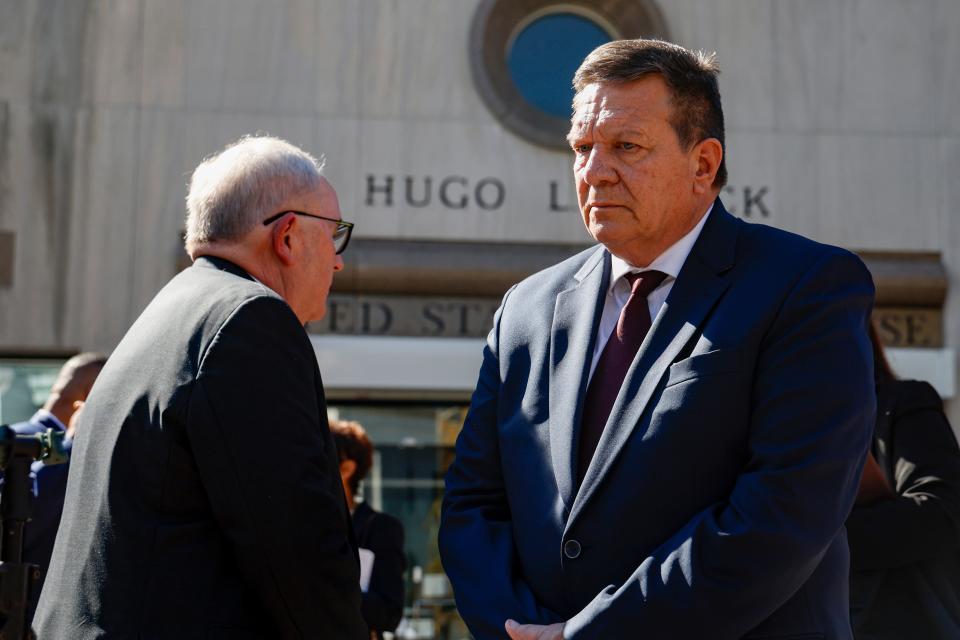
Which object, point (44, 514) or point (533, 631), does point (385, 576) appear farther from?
point (533, 631)

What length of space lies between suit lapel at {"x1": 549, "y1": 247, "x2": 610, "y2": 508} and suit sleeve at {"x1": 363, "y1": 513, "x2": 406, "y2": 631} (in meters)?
2.70

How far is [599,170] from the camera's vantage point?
2852mm

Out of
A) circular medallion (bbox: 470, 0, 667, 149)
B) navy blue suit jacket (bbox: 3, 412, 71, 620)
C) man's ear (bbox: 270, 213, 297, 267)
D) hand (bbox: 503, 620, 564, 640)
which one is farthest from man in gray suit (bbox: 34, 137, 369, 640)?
circular medallion (bbox: 470, 0, 667, 149)

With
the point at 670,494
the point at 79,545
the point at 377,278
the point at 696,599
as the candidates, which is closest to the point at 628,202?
the point at 670,494

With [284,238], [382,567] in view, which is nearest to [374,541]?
[382,567]

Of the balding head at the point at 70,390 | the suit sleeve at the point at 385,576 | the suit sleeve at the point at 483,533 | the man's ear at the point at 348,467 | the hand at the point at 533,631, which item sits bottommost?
the suit sleeve at the point at 385,576

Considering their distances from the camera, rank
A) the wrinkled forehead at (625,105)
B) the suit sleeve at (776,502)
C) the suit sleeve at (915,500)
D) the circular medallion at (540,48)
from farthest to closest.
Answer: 1. the circular medallion at (540,48)
2. the suit sleeve at (915,500)
3. the wrinkled forehead at (625,105)
4. the suit sleeve at (776,502)

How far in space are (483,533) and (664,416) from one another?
498 millimetres

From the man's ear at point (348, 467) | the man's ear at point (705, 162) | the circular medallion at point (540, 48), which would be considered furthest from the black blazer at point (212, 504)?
the circular medallion at point (540, 48)

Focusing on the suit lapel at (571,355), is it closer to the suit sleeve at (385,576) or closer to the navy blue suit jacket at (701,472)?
the navy blue suit jacket at (701,472)

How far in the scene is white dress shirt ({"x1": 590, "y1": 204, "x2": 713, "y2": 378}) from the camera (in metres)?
2.90

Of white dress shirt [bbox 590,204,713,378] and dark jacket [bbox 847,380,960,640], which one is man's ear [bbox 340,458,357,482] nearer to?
dark jacket [bbox 847,380,960,640]

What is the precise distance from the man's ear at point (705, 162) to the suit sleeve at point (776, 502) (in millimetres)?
404

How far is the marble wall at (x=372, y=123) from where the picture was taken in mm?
9875
